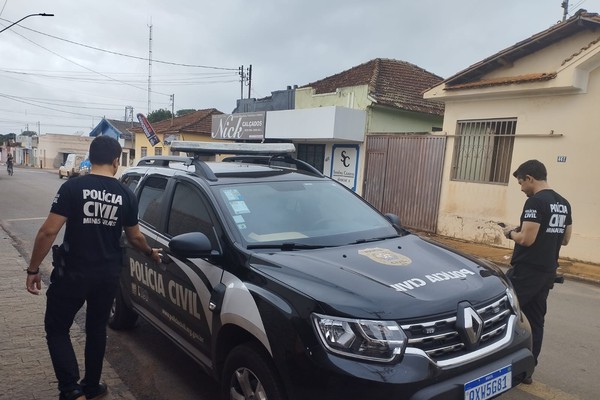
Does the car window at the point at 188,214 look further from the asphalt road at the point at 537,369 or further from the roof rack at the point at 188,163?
the asphalt road at the point at 537,369

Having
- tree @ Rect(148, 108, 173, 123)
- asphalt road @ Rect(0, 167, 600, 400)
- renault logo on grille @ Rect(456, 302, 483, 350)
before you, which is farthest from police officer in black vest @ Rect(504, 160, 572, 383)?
tree @ Rect(148, 108, 173, 123)

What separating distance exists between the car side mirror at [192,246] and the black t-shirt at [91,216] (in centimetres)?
52

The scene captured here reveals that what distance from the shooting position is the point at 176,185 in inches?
141

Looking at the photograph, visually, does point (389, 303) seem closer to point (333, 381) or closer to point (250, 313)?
point (333, 381)

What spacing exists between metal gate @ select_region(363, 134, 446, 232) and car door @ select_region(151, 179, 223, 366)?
9550mm

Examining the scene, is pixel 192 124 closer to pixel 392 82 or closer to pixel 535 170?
pixel 392 82

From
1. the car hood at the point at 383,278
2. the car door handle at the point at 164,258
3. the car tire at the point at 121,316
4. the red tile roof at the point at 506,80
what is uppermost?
the red tile roof at the point at 506,80

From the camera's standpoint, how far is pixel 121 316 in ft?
14.4

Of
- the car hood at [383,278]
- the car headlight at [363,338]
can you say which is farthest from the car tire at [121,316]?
the car headlight at [363,338]

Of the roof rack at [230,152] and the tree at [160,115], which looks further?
the tree at [160,115]

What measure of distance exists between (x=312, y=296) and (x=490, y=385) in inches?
39.4

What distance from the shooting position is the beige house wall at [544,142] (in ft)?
29.4

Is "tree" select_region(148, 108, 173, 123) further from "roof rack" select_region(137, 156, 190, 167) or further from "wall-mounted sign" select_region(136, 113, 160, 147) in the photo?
"roof rack" select_region(137, 156, 190, 167)

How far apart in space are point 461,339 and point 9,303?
4.78 metres
